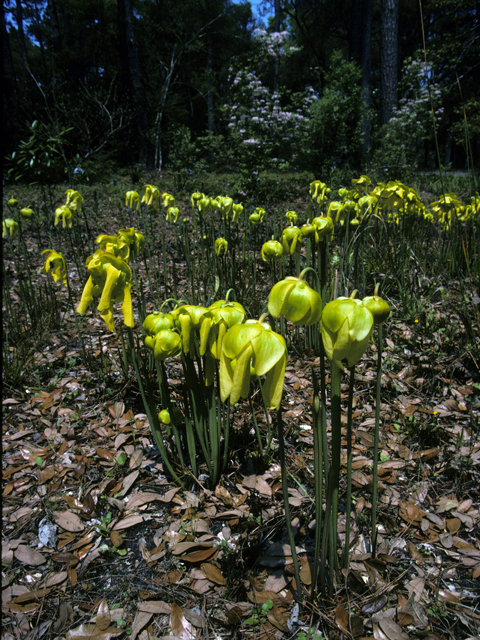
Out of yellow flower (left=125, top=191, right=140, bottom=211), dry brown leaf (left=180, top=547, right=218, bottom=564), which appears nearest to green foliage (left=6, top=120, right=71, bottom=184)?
yellow flower (left=125, top=191, right=140, bottom=211)

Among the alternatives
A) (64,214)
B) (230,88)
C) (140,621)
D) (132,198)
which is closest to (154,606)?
(140,621)

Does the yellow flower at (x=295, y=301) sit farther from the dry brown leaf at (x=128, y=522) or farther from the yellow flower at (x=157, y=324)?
the dry brown leaf at (x=128, y=522)

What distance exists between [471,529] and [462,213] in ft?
9.83

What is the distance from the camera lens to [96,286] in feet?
4.39

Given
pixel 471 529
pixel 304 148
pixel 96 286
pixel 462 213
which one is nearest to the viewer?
pixel 96 286

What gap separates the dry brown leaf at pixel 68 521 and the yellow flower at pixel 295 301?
4.20 feet

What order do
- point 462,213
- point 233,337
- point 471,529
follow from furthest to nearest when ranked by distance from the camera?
point 462,213, point 471,529, point 233,337

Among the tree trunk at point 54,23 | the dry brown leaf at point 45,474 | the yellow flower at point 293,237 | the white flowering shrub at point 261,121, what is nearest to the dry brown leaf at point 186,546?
the dry brown leaf at point 45,474

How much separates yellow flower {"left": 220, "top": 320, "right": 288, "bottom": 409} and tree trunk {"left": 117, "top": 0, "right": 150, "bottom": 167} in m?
14.3

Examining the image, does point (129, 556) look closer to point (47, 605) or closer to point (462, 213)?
point (47, 605)

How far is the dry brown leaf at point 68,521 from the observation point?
150 centimetres

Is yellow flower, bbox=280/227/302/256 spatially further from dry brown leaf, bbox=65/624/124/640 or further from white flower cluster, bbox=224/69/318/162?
white flower cluster, bbox=224/69/318/162

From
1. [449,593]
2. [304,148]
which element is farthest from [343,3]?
[449,593]

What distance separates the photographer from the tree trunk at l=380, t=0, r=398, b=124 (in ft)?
33.4
